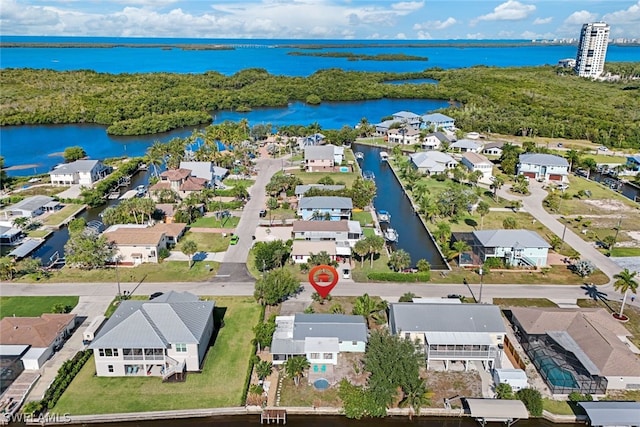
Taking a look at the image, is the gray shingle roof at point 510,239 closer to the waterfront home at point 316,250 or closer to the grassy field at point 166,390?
the waterfront home at point 316,250

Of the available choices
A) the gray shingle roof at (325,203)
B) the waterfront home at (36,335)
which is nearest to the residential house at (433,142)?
the gray shingle roof at (325,203)

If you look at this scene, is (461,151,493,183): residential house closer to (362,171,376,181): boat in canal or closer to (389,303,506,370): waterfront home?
(362,171,376,181): boat in canal

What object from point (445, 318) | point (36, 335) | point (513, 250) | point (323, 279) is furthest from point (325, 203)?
point (36, 335)

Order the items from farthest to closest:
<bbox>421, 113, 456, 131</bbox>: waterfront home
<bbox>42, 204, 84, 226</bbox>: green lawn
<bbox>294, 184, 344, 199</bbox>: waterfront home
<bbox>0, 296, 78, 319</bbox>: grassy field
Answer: <bbox>421, 113, 456, 131</bbox>: waterfront home
<bbox>294, 184, 344, 199</bbox>: waterfront home
<bbox>42, 204, 84, 226</bbox>: green lawn
<bbox>0, 296, 78, 319</bbox>: grassy field

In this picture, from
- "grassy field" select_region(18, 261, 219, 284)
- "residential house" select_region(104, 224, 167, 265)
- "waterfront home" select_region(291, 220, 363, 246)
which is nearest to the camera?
"grassy field" select_region(18, 261, 219, 284)

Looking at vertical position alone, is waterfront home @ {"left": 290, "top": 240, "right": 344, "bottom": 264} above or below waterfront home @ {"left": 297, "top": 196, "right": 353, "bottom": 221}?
below

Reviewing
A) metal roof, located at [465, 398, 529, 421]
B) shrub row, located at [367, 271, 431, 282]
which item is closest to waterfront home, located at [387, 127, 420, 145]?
shrub row, located at [367, 271, 431, 282]
